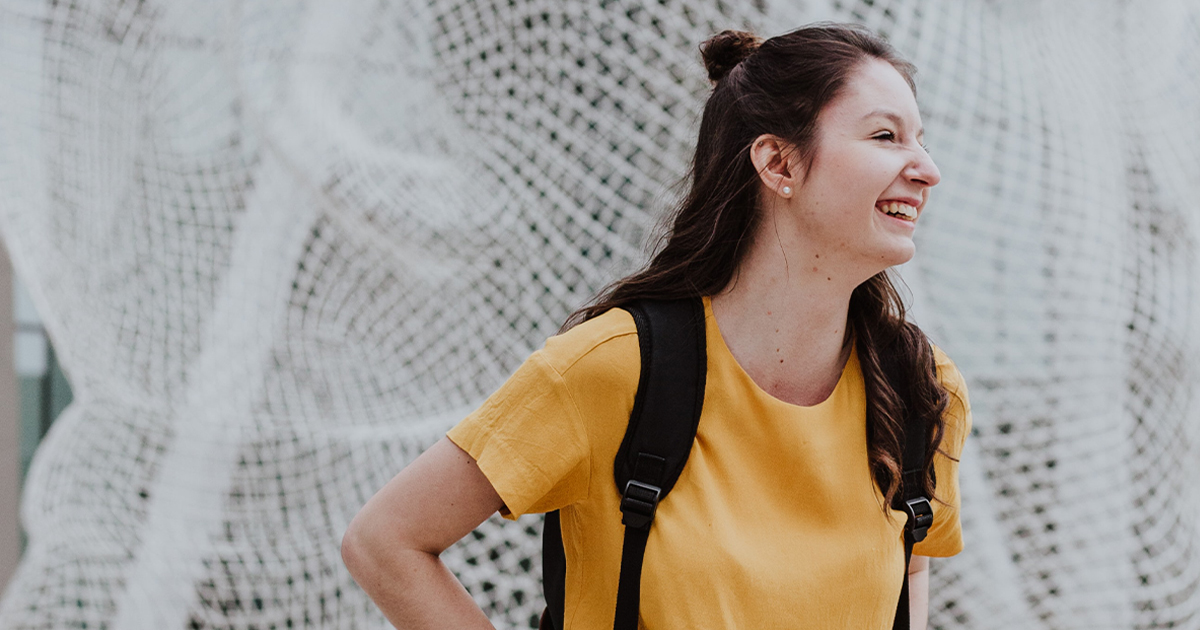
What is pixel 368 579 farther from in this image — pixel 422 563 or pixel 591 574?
pixel 591 574

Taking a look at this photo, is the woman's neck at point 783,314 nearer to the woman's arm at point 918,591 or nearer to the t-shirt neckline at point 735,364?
the t-shirt neckline at point 735,364

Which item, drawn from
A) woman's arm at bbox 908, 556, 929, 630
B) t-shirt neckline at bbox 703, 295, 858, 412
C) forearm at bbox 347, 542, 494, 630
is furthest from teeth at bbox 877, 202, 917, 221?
forearm at bbox 347, 542, 494, 630

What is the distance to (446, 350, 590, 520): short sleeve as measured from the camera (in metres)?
1.02

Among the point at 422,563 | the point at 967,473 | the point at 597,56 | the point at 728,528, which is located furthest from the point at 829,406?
the point at 597,56

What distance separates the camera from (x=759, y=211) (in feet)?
3.81

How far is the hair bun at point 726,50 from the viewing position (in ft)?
4.00

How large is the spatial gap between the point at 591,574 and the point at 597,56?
202cm

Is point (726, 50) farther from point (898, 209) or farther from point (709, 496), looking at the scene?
point (709, 496)

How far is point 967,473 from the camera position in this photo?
2.64m

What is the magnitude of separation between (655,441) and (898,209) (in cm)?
36

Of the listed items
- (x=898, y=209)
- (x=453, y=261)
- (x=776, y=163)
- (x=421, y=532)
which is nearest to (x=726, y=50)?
(x=776, y=163)

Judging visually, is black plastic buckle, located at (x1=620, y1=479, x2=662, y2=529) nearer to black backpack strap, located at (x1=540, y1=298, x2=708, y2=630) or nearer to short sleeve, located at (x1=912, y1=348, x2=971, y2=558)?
black backpack strap, located at (x1=540, y1=298, x2=708, y2=630)

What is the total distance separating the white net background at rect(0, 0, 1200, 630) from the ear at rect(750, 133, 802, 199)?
4.85 ft

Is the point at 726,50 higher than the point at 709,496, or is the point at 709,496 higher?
the point at 726,50
